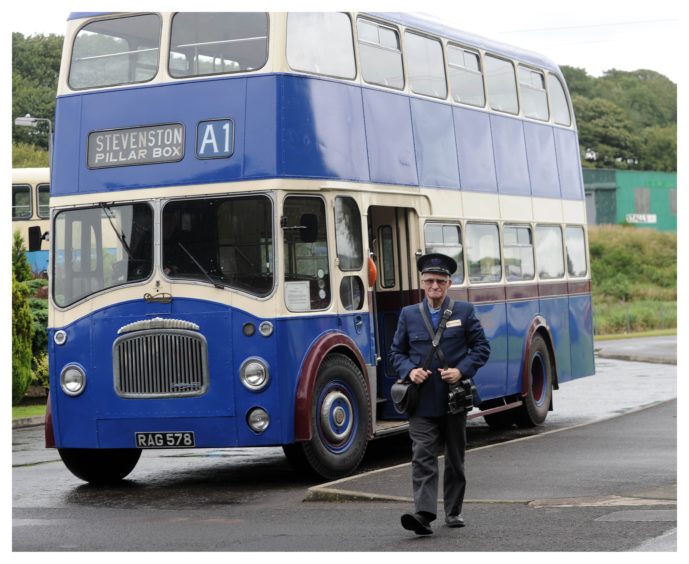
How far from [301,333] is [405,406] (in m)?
3.37

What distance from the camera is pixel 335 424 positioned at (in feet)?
46.8

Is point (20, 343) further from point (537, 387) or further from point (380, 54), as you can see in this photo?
point (380, 54)

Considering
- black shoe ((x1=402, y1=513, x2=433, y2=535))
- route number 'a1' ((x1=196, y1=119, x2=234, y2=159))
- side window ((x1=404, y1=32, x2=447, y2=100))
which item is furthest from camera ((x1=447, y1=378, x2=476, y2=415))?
side window ((x1=404, y1=32, x2=447, y2=100))

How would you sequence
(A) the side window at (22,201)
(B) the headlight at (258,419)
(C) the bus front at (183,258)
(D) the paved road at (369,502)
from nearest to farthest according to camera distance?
(D) the paved road at (369,502) → (B) the headlight at (258,419) → (C) the bus front at (183,258) → (A) the side window at (22,201)

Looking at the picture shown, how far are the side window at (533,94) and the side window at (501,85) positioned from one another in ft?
1.08

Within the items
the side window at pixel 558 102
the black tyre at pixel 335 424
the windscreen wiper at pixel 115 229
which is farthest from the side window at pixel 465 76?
the windscreen wiper at pixel 115 229

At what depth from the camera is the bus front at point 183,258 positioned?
13711mm

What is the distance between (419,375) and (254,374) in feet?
10.9

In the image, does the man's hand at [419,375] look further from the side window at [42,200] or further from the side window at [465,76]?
the side window at [42,200]

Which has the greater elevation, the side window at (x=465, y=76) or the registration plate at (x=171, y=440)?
the side window at (x=465, y=76)

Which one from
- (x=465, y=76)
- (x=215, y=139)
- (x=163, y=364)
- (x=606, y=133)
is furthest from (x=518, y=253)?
(x=606, y=133)

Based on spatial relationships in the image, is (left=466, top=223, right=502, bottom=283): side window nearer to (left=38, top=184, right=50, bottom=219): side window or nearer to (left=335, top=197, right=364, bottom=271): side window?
(left=335, top=197, right=364, bottom=271): side window

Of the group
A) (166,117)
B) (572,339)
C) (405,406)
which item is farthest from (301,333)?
(572,339)
